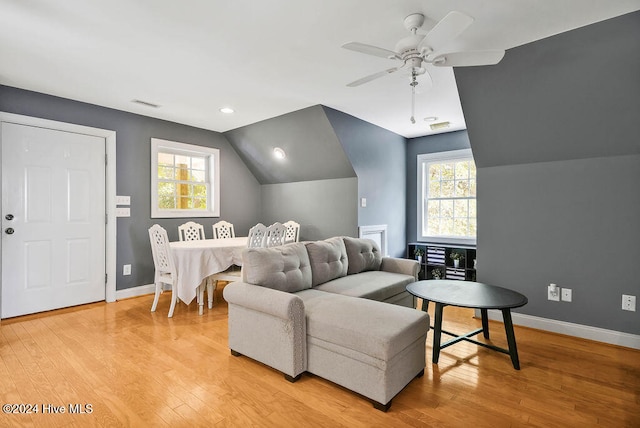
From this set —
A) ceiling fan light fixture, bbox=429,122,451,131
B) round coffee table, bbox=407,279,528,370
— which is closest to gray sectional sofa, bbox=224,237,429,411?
round coffee table, bbox=407,279,528,370

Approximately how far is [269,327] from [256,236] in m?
1.65

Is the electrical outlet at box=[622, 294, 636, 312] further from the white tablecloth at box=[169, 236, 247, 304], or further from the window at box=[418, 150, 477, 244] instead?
the white tablecloth at box=[169, 236, 247, 304]

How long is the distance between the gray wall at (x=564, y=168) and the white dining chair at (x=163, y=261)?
11.2ft

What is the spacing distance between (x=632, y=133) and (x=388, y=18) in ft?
7.31

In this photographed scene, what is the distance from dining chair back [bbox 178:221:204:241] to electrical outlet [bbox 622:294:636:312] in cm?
492

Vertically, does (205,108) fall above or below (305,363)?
above


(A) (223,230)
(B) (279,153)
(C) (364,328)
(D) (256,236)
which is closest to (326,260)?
(D) (256,236)

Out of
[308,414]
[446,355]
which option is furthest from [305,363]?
[446,355]

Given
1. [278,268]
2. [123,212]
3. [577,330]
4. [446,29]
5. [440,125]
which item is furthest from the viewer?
[440,125]

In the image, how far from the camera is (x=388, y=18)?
2.19 meters

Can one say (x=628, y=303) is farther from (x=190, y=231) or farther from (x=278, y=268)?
(x=190, y=231)

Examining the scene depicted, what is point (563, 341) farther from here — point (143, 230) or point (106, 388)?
point (143, 230)

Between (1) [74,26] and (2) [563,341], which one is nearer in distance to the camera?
(1) [74,26]

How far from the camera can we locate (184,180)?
502cm
